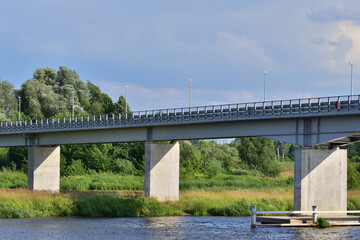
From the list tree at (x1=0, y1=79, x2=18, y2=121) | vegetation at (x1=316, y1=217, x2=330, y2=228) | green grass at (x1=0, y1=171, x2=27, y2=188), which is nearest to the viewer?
vegetation at (x1=316, y1=217, x2=330, y2=228)

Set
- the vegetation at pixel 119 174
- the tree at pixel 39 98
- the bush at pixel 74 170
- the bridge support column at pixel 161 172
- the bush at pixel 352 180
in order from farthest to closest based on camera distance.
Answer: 1. the tree at pixel 39 98
2. the bush at pixel 74 170
3. the bush at pixel 352 180
4. the bridge support column at pixel 161 172
5. the vegetation at pixel 119 174

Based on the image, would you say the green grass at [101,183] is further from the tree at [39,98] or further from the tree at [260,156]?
the tree at [39,98]

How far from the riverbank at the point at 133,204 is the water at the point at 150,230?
11.9 ft

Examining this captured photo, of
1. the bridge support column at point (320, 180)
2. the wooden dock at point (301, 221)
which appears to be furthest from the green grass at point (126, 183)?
the wooden dock at point (301, 221)

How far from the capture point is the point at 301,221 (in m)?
55.1

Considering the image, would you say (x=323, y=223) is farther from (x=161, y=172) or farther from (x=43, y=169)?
(x=43, y=169)

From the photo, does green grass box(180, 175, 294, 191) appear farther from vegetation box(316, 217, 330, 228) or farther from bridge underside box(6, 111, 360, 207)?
vegetation box(316, 217, 330, 228)

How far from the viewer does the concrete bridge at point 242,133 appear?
59188mm

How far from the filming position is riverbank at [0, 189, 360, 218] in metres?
63.4

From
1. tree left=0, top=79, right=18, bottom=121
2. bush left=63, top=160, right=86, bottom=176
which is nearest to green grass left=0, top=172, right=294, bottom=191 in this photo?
bush left=63, top=160, right=86, bottom=176

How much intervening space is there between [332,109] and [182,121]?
1871 centimetres

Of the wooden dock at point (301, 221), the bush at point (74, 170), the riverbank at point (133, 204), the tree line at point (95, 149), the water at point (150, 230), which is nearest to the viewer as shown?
the water at point (150, 230)

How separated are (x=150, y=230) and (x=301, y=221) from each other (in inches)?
493

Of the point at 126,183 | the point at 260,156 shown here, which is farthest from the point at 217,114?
the point at 260,156
